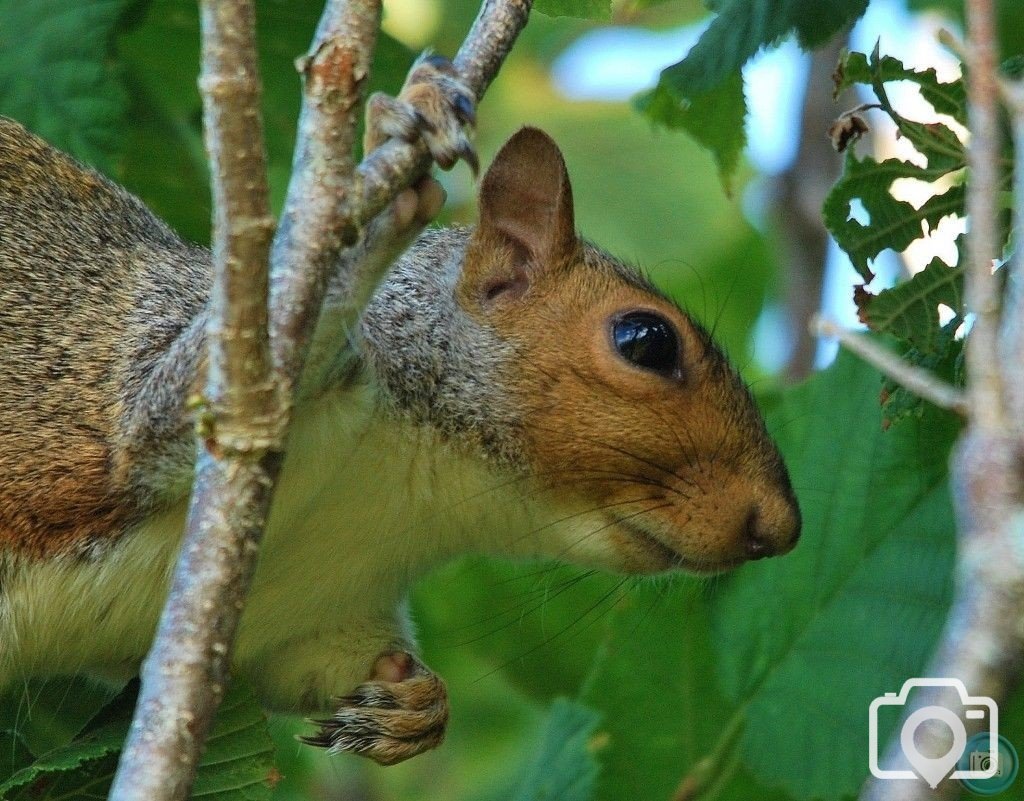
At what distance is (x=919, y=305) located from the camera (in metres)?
3.07

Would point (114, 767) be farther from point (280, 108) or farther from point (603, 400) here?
point (280, 108)

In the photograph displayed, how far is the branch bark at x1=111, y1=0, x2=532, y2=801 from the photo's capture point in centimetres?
195

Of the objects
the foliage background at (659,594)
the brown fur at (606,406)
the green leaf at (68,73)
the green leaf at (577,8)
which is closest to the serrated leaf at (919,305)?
the foliage background at (659,594)

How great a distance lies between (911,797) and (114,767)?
1.93 meters

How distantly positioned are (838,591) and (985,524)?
8.57ft

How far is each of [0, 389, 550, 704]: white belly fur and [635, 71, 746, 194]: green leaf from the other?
1.02m

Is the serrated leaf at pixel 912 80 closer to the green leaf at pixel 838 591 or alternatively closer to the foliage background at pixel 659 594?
the foliage background at pixel 659 594

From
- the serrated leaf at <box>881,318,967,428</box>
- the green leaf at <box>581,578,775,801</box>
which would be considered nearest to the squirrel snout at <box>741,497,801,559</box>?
the serrated leaf at <box>881,318,967,428</box>

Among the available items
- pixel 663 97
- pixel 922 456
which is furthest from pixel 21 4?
pixel 922 456

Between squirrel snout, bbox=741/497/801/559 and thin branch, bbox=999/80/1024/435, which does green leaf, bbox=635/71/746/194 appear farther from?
thin branch, bbox=999/80/1024/435

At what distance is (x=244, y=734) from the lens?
9.66 feet

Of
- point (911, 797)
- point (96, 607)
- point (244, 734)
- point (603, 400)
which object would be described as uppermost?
point (603, 400)

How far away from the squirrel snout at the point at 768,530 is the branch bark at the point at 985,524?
1860 millimetres

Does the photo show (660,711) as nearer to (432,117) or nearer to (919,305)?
(919,305)
